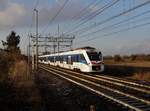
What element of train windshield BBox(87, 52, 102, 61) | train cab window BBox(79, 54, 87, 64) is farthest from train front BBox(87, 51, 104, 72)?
train cab window BBox(79, 54, 87, 64)

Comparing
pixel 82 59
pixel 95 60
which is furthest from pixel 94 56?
pixel 82 59

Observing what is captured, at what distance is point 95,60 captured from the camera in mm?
36625

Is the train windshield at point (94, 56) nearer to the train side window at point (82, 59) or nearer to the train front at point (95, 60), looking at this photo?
the train front at point (95, 60)

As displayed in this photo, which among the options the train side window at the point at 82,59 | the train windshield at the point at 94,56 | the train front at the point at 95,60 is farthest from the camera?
the train side window at the point at 82,59

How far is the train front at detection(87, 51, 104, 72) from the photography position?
36.2 meters

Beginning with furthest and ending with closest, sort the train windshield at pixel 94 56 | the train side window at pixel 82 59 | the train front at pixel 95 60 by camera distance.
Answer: the train side window at pixel 82 59, the train windshield at pixel 94 56, the train front at pixel 95 60

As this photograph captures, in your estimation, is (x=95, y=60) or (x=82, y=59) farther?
(x=82, y=59)

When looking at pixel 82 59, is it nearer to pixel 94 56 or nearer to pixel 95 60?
pixel 94 56

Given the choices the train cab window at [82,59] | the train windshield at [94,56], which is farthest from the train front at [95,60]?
the train cab window at [82,59]

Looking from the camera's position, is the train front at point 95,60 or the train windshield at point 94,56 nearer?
the train front at point 95,60

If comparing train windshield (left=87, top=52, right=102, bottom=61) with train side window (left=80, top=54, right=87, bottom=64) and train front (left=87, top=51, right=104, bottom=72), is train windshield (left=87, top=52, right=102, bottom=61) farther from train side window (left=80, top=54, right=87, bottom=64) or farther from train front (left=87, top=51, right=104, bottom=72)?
train side window (left=80, top=54, right=87, bottom=64)

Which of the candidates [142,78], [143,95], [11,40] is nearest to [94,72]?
[142,78]

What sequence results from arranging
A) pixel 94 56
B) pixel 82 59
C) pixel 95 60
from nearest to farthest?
1. pixel 95 60
2. pixel 94 56
3. pixel 82 59

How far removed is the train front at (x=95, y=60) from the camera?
36219 millimetres
